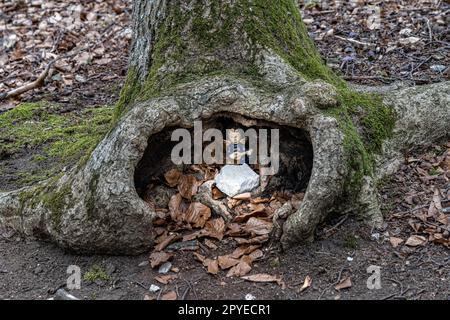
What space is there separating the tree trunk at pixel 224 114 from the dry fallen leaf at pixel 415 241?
25 cm

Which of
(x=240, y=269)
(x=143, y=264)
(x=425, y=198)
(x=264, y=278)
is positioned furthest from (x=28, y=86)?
(x=425, y=198)

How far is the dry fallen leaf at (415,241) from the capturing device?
3412mm

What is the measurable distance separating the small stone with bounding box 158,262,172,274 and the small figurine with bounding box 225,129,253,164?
854 millimetres

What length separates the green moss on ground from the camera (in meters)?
4.85

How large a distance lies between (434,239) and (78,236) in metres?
2.27

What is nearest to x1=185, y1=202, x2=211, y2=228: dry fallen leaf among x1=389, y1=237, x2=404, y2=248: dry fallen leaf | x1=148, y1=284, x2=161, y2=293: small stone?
x1=148, y1=284, x2=161, y2=293: small stone

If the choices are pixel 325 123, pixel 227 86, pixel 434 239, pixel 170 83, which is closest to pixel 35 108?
pixel 170 83

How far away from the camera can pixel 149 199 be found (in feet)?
12.4

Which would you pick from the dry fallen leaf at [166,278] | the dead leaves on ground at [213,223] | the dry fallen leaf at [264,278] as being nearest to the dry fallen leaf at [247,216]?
the dead leaves on ground at [213,223]

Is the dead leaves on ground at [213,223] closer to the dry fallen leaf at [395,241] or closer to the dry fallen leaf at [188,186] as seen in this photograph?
the dry fallen leaf at [188,186]

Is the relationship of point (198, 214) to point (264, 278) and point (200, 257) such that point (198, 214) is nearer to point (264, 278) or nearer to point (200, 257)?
point (200, 257)

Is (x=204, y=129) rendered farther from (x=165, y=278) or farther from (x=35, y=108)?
(x=35, y=108)

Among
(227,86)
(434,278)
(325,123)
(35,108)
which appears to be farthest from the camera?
(35,108)

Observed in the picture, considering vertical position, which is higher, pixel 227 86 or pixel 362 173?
pixel 227 86
